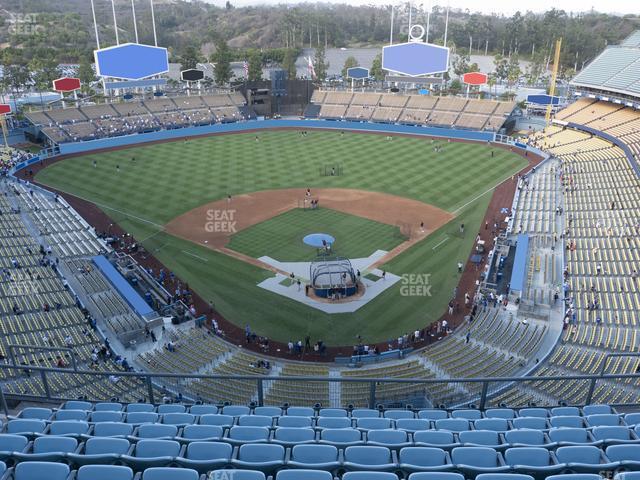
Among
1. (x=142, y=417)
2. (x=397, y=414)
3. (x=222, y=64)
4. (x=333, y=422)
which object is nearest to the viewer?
(x=142, y=417)

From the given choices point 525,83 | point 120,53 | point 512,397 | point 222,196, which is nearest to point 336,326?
point 512,397

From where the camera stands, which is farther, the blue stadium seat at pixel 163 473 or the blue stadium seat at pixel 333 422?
the blue stadium seat at pixel 333 422

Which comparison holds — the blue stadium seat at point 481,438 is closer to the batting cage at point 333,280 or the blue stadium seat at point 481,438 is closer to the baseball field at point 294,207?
the baseball field at point 294,207

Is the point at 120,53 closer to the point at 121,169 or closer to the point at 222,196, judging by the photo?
the point at 121,169

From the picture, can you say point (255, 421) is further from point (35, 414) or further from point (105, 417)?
point (35, 414)

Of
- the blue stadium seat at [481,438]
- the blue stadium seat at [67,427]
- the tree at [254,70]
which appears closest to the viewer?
the blue stadium seat at [67,427]

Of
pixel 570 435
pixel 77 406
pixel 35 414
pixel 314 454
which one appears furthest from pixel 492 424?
pixel 35 414

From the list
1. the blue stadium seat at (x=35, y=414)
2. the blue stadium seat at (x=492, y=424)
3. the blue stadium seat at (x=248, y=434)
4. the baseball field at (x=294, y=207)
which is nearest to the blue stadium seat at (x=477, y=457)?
the blue stadium seat at (x=492, y=424)
